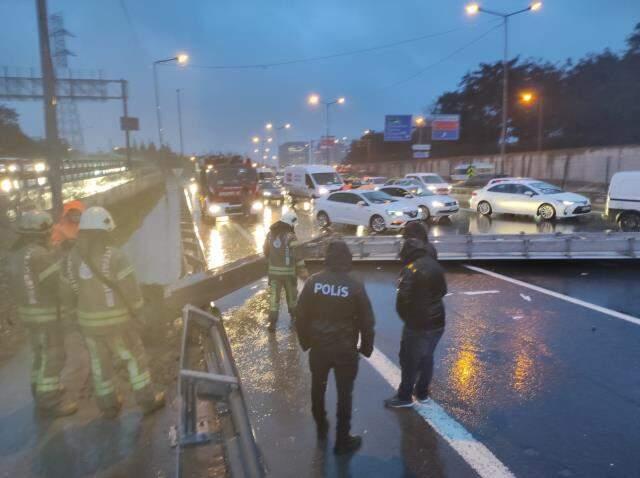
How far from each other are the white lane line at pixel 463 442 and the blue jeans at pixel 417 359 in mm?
→ 189

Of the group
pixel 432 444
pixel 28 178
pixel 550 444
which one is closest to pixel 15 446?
pixel 432 444

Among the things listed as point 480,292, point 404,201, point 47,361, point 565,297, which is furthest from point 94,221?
point 404,201

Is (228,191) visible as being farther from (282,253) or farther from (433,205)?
(282,253)

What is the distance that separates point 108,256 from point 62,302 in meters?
0.77

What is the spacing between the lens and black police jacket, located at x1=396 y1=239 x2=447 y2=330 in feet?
14.6

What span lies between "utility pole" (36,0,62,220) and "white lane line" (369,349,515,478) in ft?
25.2

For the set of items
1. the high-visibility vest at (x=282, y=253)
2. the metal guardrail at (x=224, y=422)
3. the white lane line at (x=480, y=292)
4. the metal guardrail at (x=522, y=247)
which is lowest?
the white lane line at (x=480, y=292)

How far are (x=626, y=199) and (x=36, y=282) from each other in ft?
50.9

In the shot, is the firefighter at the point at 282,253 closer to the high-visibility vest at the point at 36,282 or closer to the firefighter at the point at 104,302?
the firefighter at the point at 104,302

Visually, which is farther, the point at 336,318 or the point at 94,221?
the point at 94,221

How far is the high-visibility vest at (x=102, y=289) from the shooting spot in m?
4.32

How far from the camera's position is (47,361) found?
4.64 m

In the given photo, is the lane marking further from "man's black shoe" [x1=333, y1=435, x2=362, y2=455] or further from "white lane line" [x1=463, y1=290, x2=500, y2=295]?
"man's black shoe" [x1=333, y1=435, x2=362, y2=455]

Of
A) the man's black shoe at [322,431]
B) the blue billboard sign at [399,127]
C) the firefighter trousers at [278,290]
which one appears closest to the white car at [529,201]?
the firefighter trousers at [278,290]
